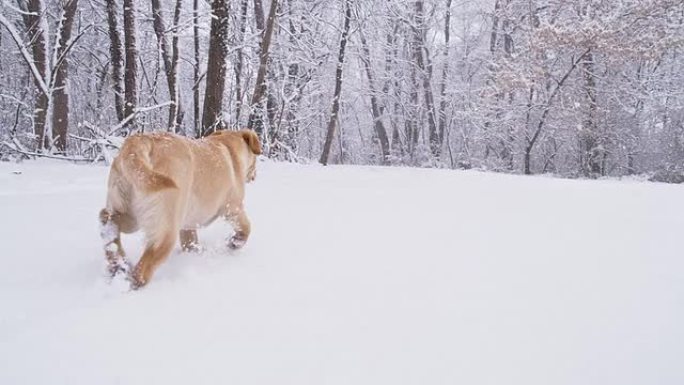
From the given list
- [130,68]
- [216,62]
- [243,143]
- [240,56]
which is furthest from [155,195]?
[240,56]

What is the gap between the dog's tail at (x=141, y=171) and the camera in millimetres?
2250

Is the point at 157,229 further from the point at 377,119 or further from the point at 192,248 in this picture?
the point at 377,119

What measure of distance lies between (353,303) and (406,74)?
765 inches

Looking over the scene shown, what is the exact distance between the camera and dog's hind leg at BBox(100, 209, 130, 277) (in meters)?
2.30

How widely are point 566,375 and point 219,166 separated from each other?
7.33 ft

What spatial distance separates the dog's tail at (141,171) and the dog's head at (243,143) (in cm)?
101

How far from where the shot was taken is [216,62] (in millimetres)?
7492

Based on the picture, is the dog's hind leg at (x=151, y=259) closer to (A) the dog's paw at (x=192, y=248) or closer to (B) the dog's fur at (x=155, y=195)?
(B) the dog's fur at (x=155, y=195)

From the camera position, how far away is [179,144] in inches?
103

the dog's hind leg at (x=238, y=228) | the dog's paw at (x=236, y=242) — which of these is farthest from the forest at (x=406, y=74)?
the dog's paw at (x=236, y=242)

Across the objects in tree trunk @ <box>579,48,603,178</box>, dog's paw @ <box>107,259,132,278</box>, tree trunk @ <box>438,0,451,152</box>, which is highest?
tree trunk @ <box>438,0,451,152</box>

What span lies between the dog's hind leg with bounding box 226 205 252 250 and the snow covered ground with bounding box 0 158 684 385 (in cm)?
8

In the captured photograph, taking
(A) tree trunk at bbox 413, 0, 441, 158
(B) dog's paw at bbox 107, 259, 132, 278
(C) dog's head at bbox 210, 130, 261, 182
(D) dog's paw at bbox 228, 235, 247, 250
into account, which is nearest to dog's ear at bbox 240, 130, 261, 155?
(C) dog's head at bbox 210, 130, 261, 182

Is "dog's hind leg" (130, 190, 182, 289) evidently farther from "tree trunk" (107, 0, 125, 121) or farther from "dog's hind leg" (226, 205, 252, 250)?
"tree trunk" (107, 0, 125, 121)
